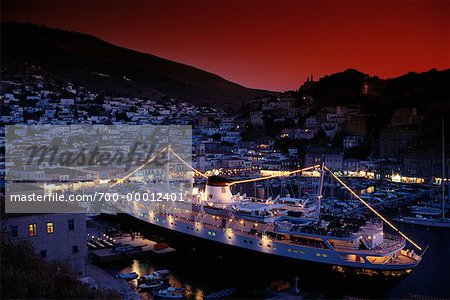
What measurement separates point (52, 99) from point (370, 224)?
56256 mm

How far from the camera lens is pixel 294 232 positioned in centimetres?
1285

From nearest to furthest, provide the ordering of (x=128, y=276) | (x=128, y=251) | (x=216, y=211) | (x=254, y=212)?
(x=128, y=276) → (x=254, y=212) → (x=128, y=251) → (x=216, y=211)

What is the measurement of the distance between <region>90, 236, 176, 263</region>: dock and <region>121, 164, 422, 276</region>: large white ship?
2.82ft

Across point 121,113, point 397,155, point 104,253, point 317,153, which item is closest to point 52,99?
point 121,113

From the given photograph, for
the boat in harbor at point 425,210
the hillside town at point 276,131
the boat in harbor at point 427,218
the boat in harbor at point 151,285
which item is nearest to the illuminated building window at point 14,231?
the boat in harbor at point 151,285

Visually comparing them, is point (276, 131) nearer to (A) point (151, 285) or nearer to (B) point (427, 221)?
(B) point (427, 221)

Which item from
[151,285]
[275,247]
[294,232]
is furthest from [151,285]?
[294,232]

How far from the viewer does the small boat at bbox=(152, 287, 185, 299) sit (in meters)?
11.6

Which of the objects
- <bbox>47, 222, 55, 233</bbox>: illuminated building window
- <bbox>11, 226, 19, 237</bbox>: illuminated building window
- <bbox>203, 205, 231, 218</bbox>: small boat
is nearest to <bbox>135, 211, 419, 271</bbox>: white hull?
<bbox>203, 205, 231, 218</bbox>: small boat

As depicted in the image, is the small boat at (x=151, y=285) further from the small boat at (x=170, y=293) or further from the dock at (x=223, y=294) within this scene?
the dock at (x=223, y=294)

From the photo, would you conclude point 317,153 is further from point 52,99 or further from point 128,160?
point 52,99

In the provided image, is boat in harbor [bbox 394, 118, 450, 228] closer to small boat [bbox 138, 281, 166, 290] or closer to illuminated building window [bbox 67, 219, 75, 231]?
small boat [bbox 138, 281, 166, 290]

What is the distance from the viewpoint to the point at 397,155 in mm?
37500

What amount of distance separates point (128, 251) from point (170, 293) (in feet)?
11.5
